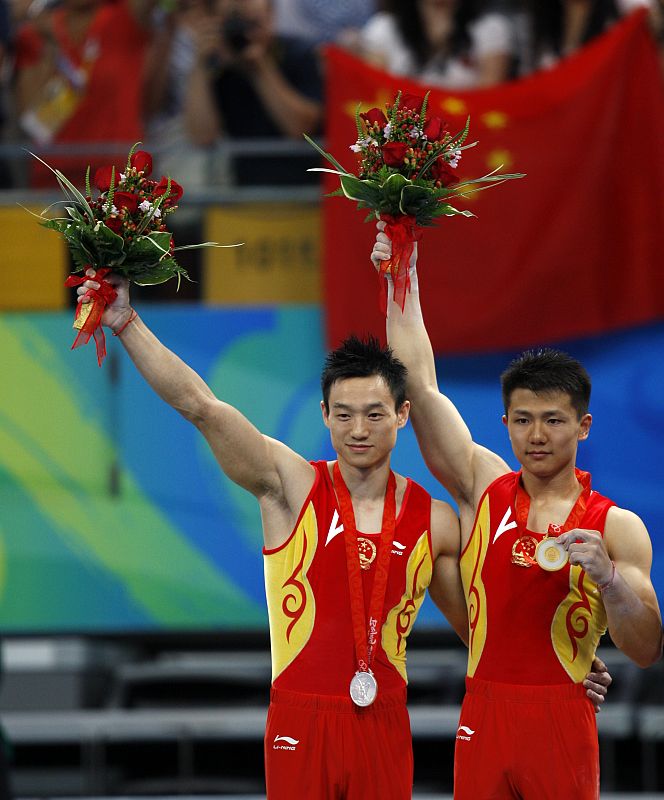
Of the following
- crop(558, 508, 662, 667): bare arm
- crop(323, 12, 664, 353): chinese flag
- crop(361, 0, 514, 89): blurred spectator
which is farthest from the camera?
crop(361, 0, 514, 89): blurred spectator

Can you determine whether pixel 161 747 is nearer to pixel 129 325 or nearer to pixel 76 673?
pixel 76 673

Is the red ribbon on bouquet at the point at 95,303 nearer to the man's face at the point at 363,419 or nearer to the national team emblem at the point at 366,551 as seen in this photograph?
the man's face at the point at 363,419

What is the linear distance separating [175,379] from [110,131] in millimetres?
3588

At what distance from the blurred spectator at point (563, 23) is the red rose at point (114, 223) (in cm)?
330

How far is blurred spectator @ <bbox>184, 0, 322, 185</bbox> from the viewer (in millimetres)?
7148

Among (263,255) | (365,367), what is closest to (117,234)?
(365,367)

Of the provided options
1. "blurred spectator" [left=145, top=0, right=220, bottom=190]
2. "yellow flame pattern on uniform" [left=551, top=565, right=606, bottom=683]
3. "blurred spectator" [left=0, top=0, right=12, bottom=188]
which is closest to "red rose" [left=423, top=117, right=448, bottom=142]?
"yellow flame pattern on uniform" [left=551, top=565, right=606, bottom=683]

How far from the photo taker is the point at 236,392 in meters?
7.31

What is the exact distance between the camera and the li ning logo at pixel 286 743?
425 cm

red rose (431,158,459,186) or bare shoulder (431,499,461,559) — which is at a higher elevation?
red rose (431,158,459,186)

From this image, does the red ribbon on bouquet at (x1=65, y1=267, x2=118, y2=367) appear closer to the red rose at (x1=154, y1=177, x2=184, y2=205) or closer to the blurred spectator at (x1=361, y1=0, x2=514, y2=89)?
the red rose at (x1=154, y1=177, x2=184, y2=205)

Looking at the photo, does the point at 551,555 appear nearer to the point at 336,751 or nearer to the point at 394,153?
the point at 336,751

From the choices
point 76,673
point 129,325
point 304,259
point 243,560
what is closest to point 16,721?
point 76,673

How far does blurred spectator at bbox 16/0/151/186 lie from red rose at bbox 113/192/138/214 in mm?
3104
